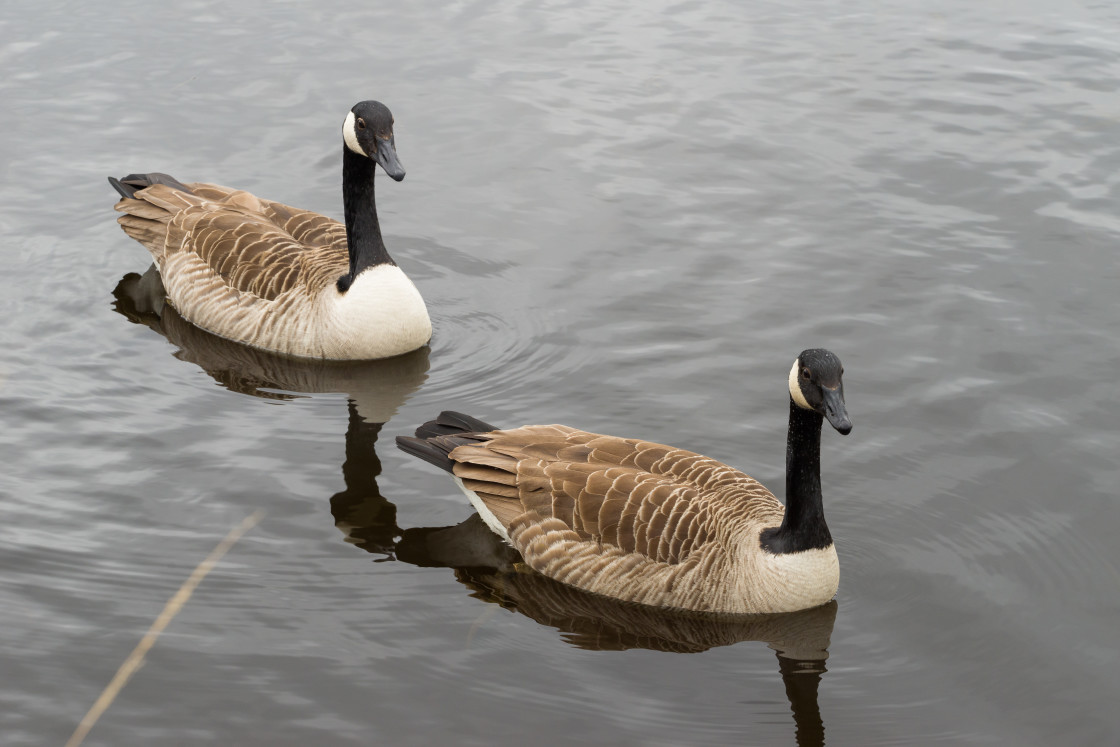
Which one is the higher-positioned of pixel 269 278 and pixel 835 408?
pixel 835 408

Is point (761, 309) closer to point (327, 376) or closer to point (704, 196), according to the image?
point (704, 196)

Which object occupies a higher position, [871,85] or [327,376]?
[871,85]

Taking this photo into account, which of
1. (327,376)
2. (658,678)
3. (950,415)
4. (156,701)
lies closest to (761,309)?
(950,415)

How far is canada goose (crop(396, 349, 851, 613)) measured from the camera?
836 centimetres

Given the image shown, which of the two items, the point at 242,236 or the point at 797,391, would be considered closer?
the point at 797,391

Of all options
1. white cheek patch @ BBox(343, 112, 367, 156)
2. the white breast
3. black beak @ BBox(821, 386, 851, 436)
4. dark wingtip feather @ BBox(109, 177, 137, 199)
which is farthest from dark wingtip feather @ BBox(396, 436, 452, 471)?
dark wingtip feather @ BBox(109, 177, 137, 199)

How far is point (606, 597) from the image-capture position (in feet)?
28.9

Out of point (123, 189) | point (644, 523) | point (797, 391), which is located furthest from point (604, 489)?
point (123, 189)

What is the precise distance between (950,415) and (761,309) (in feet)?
7.71

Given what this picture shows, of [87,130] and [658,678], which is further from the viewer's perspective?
[87,130]

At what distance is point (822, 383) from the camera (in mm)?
7941

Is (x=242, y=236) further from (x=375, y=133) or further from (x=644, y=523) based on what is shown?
(x=644, y=523)

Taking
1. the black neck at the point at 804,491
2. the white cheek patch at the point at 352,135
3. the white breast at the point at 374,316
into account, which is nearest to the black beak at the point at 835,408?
the black neck at the point at 804,491

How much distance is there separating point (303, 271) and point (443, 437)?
3.49m
